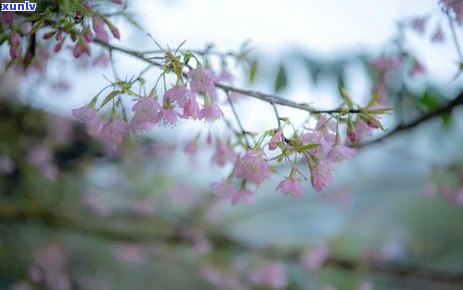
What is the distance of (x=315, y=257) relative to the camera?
1719 millimetres

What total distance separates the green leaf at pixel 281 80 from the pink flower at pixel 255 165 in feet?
1.81

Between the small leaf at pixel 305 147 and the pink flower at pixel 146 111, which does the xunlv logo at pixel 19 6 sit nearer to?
the pink flower at pixel 146 111

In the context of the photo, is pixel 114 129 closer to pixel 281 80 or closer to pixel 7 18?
pixel 7 18

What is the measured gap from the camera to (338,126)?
670 mm

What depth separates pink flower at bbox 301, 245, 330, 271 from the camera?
1714 millimetres

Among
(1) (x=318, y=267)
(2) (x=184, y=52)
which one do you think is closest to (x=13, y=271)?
(1) (x=318, y=267)

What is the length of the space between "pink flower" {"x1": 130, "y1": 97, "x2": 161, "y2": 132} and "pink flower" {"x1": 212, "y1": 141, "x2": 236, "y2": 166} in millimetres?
262

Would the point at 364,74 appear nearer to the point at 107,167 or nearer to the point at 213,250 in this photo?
the point at 213,250

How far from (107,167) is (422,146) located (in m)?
1.40

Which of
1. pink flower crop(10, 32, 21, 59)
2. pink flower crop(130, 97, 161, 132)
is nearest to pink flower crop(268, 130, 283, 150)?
pink flower crop(130, 97, 161, 132)

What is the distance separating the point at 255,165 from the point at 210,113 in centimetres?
9

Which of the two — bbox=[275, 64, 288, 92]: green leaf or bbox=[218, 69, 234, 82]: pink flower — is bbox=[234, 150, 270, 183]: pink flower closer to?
bbox=[218, 69, 234, 82]: pink flower

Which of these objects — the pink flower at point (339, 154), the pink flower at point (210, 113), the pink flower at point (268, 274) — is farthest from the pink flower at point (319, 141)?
the pink flower at point (268, 274)

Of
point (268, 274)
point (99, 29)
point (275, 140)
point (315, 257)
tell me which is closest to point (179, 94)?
point (275, 140)
